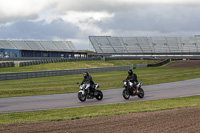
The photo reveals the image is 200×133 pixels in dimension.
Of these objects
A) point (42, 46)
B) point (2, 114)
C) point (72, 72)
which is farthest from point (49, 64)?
point (42, 46)

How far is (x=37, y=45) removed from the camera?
11794 cm

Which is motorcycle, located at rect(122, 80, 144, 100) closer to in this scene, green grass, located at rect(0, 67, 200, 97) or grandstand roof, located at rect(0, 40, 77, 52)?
green grass, located at rect(0, 67, 200, 97)

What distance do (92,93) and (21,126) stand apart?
9.24 metres

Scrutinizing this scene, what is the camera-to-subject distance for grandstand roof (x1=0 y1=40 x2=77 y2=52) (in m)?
109

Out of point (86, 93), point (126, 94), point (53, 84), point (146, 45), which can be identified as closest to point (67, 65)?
point (53, 84)

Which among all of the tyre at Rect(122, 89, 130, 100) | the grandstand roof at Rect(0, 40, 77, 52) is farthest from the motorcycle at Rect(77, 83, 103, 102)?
the grandstand roof at Rect(0, 40, 77, 52)

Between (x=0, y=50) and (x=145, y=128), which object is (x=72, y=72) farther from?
(x=0, y=50)

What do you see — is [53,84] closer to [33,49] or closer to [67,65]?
[67,65]

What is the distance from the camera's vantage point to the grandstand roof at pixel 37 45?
108812mm

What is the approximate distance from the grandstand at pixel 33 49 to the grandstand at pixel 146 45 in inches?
398

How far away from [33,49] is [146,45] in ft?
124

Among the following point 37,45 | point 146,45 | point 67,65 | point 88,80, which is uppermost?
point 37,45

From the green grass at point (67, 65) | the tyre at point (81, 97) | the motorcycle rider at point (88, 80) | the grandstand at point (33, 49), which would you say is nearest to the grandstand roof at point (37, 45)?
the grandstand at point (33, 49)

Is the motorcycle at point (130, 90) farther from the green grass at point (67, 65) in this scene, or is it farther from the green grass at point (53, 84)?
the green grass at point (67, 65)
